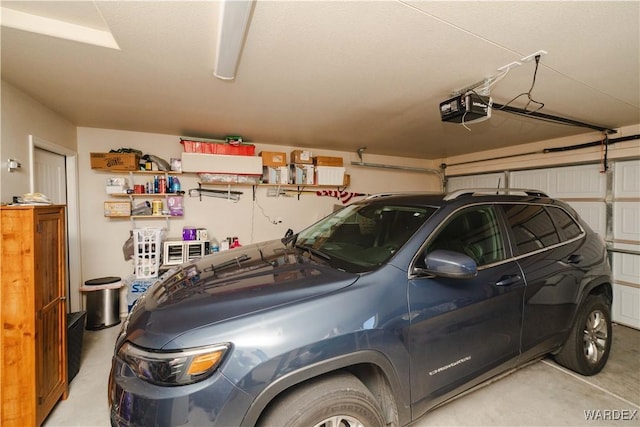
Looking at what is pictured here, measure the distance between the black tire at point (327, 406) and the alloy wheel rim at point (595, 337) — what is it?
226cm

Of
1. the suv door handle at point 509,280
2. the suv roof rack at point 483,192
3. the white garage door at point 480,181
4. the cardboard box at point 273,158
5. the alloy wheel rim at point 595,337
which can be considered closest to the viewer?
the suv door handle at point 509,280

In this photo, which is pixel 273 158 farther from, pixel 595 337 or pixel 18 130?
pixel 595 337

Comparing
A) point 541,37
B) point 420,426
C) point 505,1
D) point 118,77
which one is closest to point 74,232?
point 118,77

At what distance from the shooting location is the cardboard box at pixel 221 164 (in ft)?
12.4

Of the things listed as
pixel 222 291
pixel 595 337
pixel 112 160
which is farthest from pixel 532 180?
pixel 112 160

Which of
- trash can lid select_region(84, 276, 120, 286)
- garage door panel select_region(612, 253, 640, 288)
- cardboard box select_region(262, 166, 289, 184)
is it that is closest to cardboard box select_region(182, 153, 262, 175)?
cardboard box select_region(262, 166, 289, 184)

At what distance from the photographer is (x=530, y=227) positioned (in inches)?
79.7

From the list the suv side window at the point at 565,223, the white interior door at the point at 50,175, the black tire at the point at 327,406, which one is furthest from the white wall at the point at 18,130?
the suv side window at the point at 565,223

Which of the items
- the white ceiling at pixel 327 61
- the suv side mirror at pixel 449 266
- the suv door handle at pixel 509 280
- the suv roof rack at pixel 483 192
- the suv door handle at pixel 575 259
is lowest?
the suv door handle at pixel 509 280

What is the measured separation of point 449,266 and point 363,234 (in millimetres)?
693

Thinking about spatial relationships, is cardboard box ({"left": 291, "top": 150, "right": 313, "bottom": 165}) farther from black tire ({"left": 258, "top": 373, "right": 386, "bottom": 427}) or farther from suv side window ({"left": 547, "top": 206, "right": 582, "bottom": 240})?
black tire ({"left": 258, "top": 373, "right": 386, "bottom": 427})

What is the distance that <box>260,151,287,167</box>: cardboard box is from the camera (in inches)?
168

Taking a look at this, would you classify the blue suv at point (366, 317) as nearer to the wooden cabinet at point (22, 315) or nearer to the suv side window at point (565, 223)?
the suv side window at point (565, 223)

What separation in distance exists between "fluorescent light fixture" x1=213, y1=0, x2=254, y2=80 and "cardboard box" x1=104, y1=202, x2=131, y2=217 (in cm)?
265
